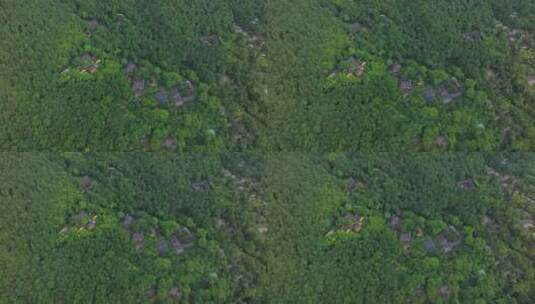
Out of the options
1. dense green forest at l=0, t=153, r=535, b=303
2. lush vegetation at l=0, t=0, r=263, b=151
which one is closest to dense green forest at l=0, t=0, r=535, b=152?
lush vegetation at l=0, t=0, r=263, b=151

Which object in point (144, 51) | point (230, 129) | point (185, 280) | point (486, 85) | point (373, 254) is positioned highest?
point (486, 85)

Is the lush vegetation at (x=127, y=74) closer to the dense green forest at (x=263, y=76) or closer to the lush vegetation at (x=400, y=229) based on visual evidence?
the dense green forest at (x=263, y=76)

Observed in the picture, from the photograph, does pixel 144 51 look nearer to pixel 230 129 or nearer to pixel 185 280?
pixel 230 129

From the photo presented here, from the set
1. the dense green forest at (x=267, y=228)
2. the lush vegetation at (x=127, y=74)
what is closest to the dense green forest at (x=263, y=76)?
the lush vegetation at (x=127, y=74)

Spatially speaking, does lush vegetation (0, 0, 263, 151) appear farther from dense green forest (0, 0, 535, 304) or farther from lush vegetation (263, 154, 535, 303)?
lush vegetation (263, 154, 535, 303)

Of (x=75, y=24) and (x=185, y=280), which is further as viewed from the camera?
(x=75, y=24)

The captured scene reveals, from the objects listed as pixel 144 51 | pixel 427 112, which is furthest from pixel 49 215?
pixel 427 112

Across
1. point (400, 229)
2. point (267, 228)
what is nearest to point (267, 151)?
point (267, 228)
